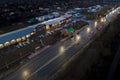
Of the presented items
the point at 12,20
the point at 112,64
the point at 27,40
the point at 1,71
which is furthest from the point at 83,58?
the point at 12,20

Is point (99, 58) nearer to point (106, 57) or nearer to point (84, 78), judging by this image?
point (106, 57)

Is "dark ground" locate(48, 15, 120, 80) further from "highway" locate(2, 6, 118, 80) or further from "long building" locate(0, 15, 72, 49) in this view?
"long building" locate(0, 15, 72, 49)

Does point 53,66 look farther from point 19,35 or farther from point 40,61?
point 19,35

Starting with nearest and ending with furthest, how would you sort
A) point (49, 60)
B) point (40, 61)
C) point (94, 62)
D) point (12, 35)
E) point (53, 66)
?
1. point (94, 62)
2. point (53, 66)
3. point (40, 61)
4. point (49, 60)
5. point (12, 35)

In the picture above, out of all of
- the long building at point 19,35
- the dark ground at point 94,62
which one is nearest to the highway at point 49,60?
the dark ground at point 94,62

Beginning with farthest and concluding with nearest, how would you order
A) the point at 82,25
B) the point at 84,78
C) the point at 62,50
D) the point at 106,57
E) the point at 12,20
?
the point at 12,20
the point at 82,25
the point at 62,50
the point at 106,57
the point at 84,78

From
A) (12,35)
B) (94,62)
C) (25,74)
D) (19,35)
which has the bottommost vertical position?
(25,74)

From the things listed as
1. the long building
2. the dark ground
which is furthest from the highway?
the long building

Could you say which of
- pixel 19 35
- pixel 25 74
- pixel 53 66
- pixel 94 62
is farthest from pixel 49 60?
pixel 19 35
